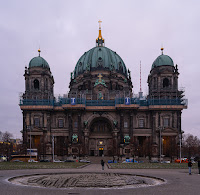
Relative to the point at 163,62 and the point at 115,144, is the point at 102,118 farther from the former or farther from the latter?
the point at 163,62

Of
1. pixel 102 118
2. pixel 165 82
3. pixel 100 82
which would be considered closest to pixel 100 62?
pixel 100 82

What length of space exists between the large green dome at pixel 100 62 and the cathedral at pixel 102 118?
36.3ft

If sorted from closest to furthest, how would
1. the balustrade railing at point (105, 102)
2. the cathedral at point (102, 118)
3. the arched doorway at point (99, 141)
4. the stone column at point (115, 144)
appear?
the stone column at point (115, 144)
the cathedral at point (102, 118)
the balustrade railing at point (105, 102)
the arched doorway at point (99, 141)

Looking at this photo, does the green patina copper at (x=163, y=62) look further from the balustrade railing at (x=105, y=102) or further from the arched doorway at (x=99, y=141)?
the arched doorway at (x=99, y=141)

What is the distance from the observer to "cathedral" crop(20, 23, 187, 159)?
102188 mm

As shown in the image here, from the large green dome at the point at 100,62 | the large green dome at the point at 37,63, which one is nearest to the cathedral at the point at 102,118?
the large green dome at the point at 37,63

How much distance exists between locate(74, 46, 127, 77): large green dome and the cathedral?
36.3 ft

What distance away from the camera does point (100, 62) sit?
124m

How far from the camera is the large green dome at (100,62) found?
409ft

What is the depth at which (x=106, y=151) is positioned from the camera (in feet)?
362

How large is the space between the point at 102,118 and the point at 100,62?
27262 mm

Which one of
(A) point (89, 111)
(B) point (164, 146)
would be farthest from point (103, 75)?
(B) point (164, 146)

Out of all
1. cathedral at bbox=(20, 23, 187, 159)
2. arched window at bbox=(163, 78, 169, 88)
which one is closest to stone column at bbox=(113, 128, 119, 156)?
cathedral at bbox=(20, 23, 187, 159)

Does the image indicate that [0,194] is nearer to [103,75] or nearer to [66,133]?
[66,133]
